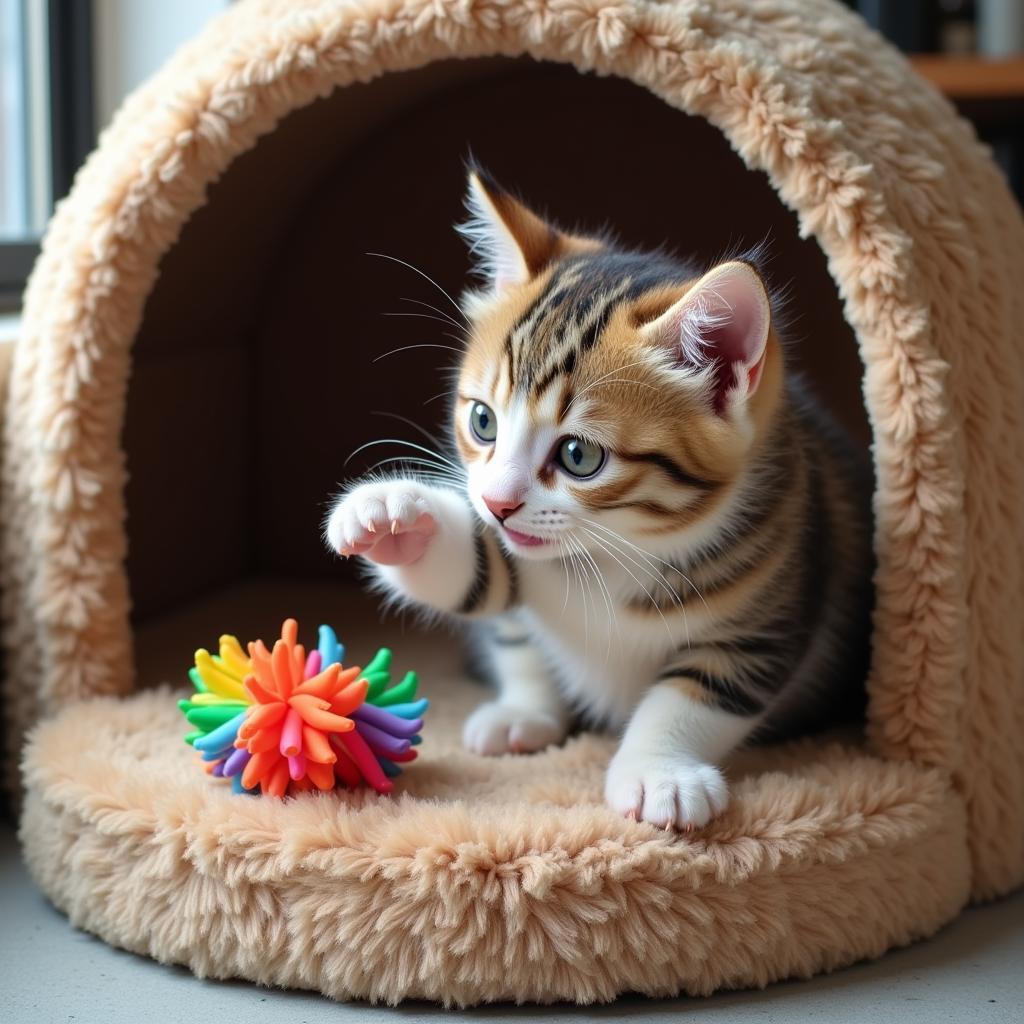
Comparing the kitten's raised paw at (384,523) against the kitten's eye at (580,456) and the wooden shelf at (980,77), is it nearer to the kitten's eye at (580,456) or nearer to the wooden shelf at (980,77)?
the kitten's eye at (580,456)

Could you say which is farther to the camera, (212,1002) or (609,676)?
(609,676)

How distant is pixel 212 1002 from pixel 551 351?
60 centimetres

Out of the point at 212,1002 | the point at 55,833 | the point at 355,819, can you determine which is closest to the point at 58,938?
→ the point at 55,833

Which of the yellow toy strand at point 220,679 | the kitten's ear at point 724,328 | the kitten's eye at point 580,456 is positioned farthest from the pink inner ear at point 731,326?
the yellow toy strand at point 220,679

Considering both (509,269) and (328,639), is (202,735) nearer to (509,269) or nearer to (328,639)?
(328,639)

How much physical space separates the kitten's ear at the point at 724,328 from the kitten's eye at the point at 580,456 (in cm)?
11

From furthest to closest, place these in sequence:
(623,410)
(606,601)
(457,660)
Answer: (457,660), (606,601), (623,410)

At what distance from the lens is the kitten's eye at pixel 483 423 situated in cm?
114

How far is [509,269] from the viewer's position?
4.07 ft

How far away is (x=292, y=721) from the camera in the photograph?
3.44 feet

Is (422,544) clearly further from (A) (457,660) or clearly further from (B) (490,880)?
(A) (457,660)

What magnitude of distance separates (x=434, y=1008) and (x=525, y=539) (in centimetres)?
38

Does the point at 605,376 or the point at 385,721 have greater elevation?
the point at 605,376

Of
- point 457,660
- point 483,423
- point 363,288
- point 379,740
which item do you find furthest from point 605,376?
point 363,288
